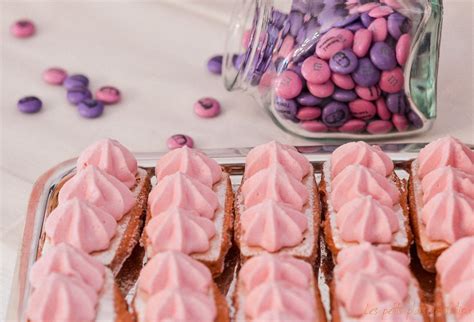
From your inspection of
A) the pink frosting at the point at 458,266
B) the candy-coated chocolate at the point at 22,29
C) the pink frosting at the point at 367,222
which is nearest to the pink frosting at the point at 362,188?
the pink frosting at the point at 367,222

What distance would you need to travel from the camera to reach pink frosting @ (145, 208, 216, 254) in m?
1.39

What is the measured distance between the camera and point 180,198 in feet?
4.83

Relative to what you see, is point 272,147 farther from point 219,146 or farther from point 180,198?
point 219,146

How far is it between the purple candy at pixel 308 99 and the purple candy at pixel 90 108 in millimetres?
523

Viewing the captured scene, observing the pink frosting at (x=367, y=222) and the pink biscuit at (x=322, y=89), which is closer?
the pink frosting at (x=367, y=222)

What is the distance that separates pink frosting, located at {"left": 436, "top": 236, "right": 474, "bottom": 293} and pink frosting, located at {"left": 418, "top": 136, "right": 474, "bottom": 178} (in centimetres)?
23

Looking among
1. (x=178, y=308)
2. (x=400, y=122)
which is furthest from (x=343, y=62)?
(x=178, y=308)

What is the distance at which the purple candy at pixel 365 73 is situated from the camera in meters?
1.82

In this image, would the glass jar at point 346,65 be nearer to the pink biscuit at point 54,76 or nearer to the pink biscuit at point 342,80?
the pink biscuit at point 342,80

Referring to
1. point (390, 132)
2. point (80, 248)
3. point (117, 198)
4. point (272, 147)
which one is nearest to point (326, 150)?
point (272, 147)

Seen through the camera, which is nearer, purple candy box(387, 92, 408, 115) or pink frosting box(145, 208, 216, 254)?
pink frosting box(145, 208, 216, 254)

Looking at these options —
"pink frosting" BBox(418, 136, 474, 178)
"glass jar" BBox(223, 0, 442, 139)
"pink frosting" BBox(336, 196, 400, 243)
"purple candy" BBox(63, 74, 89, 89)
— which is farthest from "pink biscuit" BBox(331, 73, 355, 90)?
"purple candy" BBox(63, 74, 89, 89)

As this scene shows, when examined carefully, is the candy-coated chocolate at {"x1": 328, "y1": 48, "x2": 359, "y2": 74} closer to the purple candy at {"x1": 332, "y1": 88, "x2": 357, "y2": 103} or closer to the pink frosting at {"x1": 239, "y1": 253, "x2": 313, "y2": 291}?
the purple candy at {"x1": 332, "y1": 88, "x2": 357, "y2": 103}

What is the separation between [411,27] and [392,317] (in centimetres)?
76
